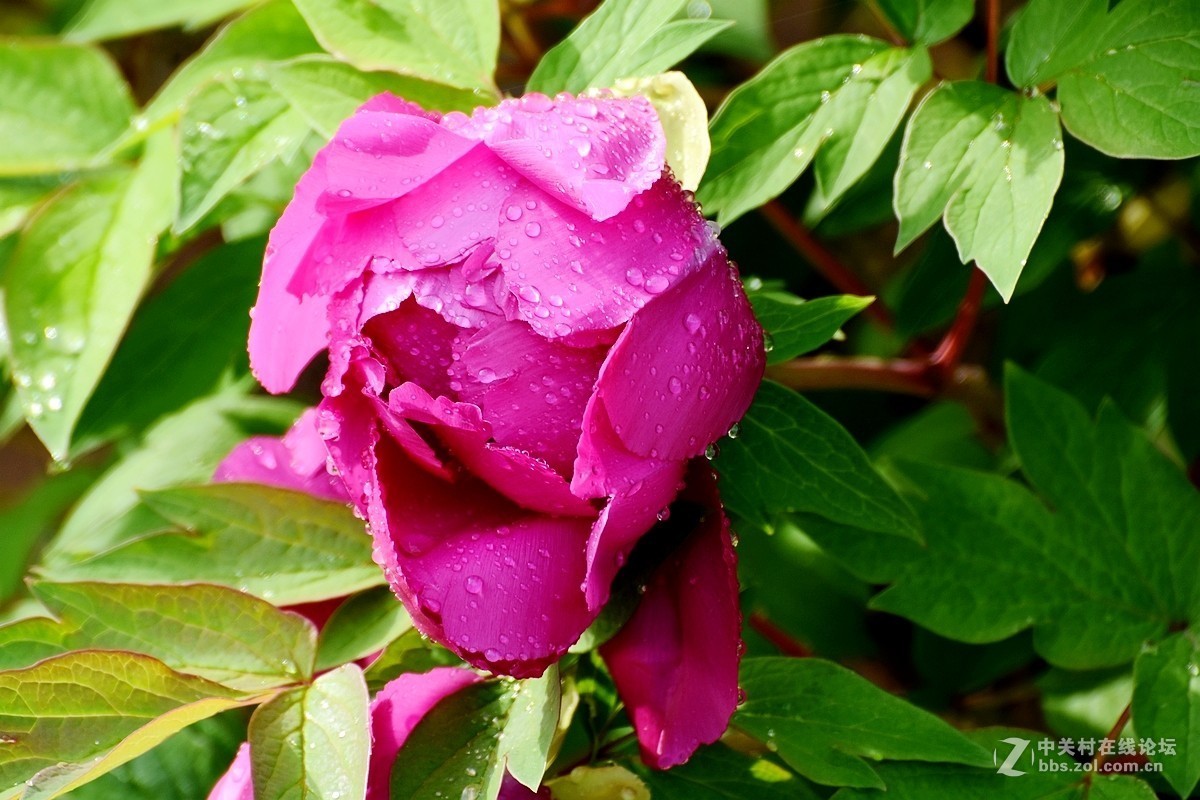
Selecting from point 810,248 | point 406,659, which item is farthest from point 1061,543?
point 406,659

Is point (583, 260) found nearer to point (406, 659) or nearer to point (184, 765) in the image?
point (406, 659)

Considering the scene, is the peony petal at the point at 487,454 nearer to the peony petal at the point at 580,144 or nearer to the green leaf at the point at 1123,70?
the peony petal at the point at 580,144

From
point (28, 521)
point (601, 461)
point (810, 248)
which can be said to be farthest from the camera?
point (28, 521)

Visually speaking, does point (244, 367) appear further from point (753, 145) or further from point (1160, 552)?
point (1160, 552)

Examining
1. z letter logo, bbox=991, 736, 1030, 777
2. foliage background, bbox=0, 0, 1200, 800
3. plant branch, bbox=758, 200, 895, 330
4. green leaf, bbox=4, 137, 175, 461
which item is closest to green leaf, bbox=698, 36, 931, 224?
foliage background, bbox=0, 0, 1200, 800

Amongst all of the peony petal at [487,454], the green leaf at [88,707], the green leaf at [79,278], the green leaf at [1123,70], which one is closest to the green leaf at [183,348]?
the green leaf at [79,278]

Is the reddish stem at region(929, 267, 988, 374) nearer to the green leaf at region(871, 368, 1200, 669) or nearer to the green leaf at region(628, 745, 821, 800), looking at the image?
the green leaf at region(871, 368, 1200, 669)

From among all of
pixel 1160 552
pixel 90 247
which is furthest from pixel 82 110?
pixel 1160 552
